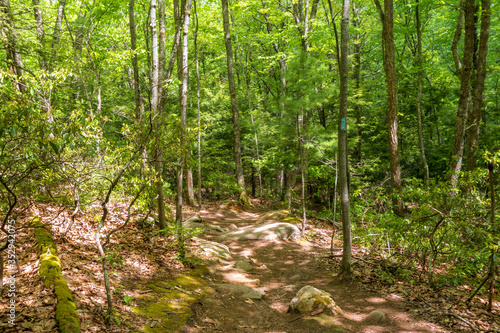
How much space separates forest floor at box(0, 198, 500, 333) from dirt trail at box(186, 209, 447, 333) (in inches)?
0.6

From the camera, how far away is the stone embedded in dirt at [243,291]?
17.4 feet

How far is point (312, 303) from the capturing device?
4.68 metres

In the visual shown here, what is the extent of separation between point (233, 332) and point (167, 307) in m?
0.98

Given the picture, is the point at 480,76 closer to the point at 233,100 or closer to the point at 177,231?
the point at 177,231

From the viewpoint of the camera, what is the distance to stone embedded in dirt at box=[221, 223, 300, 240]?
9.14 metres

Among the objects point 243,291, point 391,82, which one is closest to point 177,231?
point 243,291

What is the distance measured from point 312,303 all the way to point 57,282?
3602mm

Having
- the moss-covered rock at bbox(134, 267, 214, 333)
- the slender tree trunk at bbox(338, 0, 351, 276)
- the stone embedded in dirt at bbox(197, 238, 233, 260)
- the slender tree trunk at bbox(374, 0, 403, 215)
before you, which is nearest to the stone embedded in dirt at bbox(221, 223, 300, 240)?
the stone embedded in dirt at bbox(197, 238, 233, 260)

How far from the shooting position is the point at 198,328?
12.4 ft

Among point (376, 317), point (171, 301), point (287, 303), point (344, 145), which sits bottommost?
point (287, 303)

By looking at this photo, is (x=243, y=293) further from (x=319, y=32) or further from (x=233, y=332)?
(x=319, y=32)

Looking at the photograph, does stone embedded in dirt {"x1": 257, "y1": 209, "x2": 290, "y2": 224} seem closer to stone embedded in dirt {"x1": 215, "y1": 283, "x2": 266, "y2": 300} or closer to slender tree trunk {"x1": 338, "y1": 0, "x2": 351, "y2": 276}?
slender tree trunk {"x1": 338, "y1": 0, "x2": 351, "y2": 276}

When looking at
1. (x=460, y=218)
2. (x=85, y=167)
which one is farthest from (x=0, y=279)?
(x=460, y=218)

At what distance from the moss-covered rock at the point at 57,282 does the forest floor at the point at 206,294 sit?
0.08 metres
